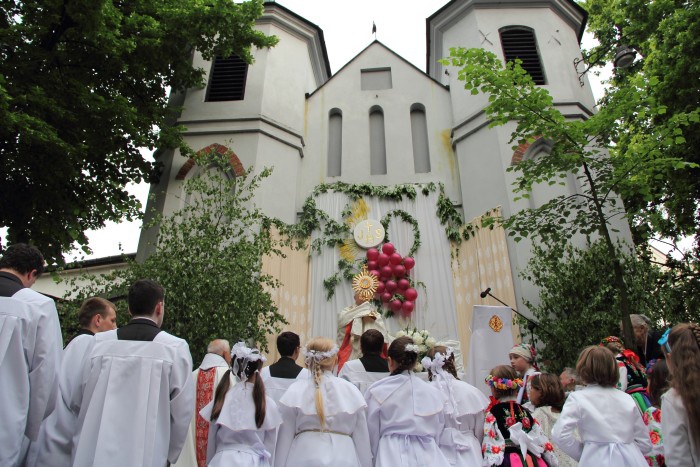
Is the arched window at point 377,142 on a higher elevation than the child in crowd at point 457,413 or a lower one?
higher

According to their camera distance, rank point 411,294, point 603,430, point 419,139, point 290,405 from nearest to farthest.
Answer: point 603,430 < point 290,405 < point 411,294 < point 419,139

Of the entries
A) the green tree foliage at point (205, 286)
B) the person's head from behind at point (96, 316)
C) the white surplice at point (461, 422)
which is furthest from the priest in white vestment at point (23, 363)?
the green tree foliage at point (205, 286)

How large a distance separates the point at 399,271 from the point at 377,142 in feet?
16.4

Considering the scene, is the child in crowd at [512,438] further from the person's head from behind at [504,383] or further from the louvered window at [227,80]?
the louvered window at [227,80]

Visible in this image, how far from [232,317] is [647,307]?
8.22 m

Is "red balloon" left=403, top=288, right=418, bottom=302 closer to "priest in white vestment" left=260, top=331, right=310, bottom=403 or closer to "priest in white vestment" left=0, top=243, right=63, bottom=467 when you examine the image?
"priest in white vestment" left=260, top=331, right=310, bottom=403

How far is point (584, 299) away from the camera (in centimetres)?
1050

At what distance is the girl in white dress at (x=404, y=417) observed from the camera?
4.13m

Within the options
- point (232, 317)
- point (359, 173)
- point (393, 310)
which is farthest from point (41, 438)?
point (359, 173)

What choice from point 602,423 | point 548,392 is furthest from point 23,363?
point 548,392

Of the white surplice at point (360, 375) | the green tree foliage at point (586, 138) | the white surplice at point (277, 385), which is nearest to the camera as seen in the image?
the white surplice at point (277, 385)

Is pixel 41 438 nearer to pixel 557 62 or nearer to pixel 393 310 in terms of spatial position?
pixel 393 310

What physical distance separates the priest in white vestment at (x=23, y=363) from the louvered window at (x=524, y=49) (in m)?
14.9

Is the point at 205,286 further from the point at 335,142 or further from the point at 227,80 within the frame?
the point at 227,80
